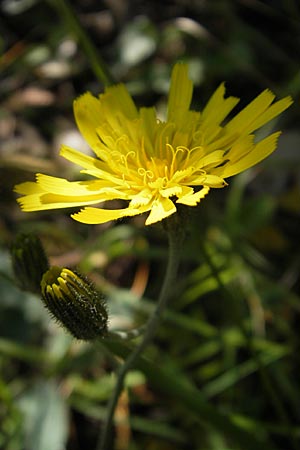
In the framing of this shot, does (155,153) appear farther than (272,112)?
Yes

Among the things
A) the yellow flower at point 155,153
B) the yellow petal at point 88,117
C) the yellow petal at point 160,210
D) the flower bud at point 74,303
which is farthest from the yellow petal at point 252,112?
the flower bud at point 74,303

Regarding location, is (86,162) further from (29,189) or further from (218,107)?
(218,107)

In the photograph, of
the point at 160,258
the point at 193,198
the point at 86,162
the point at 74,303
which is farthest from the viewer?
the point at 160,258

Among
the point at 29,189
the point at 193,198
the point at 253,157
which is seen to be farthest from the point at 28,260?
the point at 253,157

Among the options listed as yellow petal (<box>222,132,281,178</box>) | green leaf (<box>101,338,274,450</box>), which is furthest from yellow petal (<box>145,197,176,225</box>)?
green leaf (<box>101,338,274,450</box>)

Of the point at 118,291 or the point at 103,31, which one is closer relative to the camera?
the point at 118,291

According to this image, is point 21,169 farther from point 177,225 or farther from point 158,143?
point 177,225

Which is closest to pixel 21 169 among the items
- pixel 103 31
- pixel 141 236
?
pixel 141 236
